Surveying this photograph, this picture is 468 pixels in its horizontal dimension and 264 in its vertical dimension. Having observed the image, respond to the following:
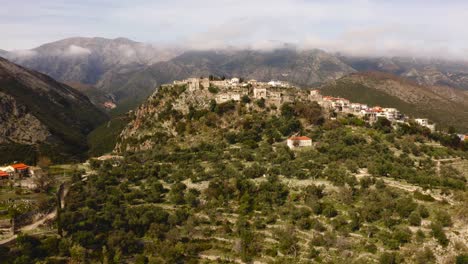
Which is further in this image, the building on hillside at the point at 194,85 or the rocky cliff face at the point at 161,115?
the building on hillside at the point at 194,85

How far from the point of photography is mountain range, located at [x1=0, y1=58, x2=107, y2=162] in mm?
95938

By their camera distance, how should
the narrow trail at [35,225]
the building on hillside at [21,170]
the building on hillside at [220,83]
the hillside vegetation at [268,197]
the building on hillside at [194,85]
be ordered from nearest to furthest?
the narrow trail at [35,225] → the hillside vegetation at [268,197] → the building on hillside at [21,170] → the building on hillside at [194,85] → the building on hillside at [220,83]

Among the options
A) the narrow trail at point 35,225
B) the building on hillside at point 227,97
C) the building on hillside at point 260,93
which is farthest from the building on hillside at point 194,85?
the narrow trail at point 35,225

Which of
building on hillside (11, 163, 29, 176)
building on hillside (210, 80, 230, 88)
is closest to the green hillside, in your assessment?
building on hillside (210, 80, 230, 88)

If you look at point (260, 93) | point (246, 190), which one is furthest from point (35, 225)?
point (260, 93)

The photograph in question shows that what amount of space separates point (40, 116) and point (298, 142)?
8732cm

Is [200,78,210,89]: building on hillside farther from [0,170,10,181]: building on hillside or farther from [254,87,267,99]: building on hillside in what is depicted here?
[0,170,10,181]: building on hillside

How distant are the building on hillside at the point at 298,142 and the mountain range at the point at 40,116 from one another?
155 ft

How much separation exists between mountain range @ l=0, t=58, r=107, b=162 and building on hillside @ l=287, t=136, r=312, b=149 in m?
47.4

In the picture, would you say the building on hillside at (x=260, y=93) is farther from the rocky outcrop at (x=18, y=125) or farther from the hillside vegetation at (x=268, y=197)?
the rocky outcrop at (x=18, y=125)

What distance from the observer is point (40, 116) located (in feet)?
377

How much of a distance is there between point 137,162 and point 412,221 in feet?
125

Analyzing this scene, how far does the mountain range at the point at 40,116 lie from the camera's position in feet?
315

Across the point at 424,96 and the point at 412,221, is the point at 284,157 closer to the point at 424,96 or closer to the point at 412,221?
the point at 412,221
